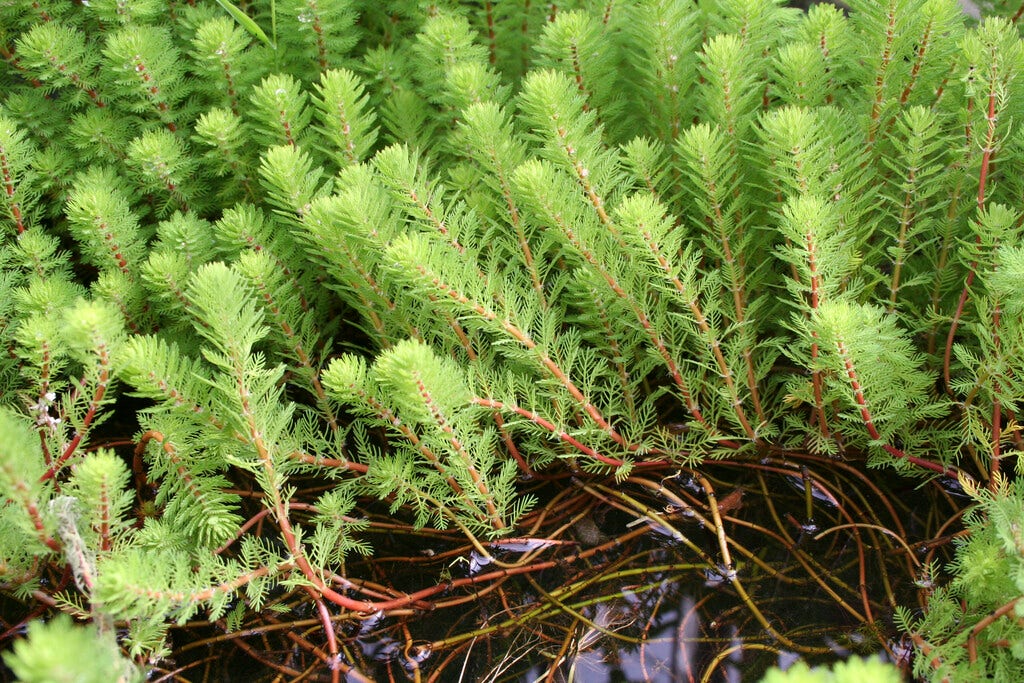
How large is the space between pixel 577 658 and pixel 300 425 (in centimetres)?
77

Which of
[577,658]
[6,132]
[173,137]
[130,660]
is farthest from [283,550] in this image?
[6,132]

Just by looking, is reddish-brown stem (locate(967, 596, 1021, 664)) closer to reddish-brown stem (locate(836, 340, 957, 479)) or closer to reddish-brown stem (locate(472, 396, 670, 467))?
reddish-brown stem (locate(836, 340, 957, 479))

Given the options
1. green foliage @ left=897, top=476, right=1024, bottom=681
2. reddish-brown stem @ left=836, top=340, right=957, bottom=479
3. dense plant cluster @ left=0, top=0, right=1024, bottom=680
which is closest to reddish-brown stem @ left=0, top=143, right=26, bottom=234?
dense plant cluster @ left=0, top=0, right=1024, bottom=680

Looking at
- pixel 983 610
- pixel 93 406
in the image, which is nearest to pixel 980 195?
pixel 983 610

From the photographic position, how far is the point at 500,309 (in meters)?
1.76

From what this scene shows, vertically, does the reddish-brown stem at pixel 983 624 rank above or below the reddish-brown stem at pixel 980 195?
below

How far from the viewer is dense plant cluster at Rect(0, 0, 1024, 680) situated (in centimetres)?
163

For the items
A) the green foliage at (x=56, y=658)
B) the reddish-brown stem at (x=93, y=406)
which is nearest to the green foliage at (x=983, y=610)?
the green foliage at (x=56, y=658)

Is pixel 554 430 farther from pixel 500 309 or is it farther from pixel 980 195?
pixel 980 195

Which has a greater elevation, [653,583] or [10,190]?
[10,190]

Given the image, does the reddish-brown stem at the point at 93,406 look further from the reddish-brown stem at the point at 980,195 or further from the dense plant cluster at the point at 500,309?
the reddish-brown stem at the point at 980,195

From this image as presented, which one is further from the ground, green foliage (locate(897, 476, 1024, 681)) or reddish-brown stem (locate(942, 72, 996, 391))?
reddish-brown stem (locate(942, 72, 996, 391))

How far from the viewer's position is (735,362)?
6.39 feet

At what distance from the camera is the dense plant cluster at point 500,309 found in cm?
163
